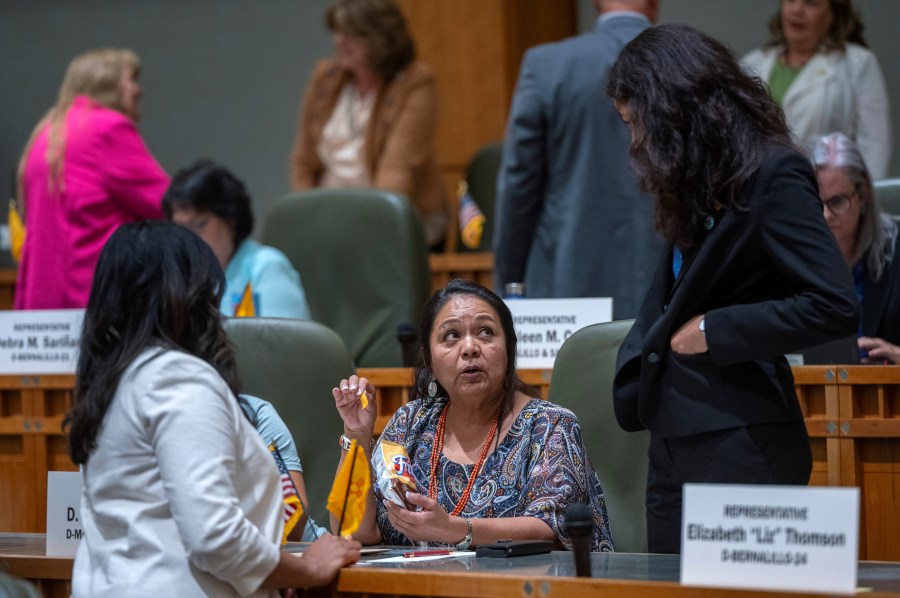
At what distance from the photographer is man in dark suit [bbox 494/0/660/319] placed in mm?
3570

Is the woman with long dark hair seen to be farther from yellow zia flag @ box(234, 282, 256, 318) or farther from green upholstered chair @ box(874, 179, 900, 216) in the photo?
green upholstered chair @ box(874, 179, 900, 216)

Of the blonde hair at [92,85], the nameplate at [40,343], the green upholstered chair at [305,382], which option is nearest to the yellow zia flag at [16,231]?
the blonde hair at [92,85]

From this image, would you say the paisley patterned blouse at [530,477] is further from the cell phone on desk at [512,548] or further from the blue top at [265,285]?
the blue top at [265,285]

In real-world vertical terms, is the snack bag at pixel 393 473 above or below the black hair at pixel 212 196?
below

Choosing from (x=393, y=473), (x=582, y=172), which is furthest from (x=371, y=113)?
(x=393, y=473)

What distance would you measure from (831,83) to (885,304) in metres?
1.51

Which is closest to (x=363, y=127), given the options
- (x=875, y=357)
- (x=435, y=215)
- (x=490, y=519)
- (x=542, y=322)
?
(x=435, y=215)

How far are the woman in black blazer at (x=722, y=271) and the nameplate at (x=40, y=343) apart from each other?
1903 millimetres

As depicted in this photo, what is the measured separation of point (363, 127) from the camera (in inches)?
191

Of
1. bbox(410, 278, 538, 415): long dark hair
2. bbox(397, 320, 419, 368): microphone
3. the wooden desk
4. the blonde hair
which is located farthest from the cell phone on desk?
the blonde hair

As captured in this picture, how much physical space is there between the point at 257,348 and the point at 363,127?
6.59 feet

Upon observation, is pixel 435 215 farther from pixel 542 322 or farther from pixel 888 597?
pixel 888 597

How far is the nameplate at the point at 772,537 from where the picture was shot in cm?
165

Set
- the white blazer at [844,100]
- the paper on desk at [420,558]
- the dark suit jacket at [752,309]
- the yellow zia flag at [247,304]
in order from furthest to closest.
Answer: the white blazer at [844,100], the yellow zia flag at [247,304], the paper on desk at [420,558], the dark suit jacket at [752,309]
